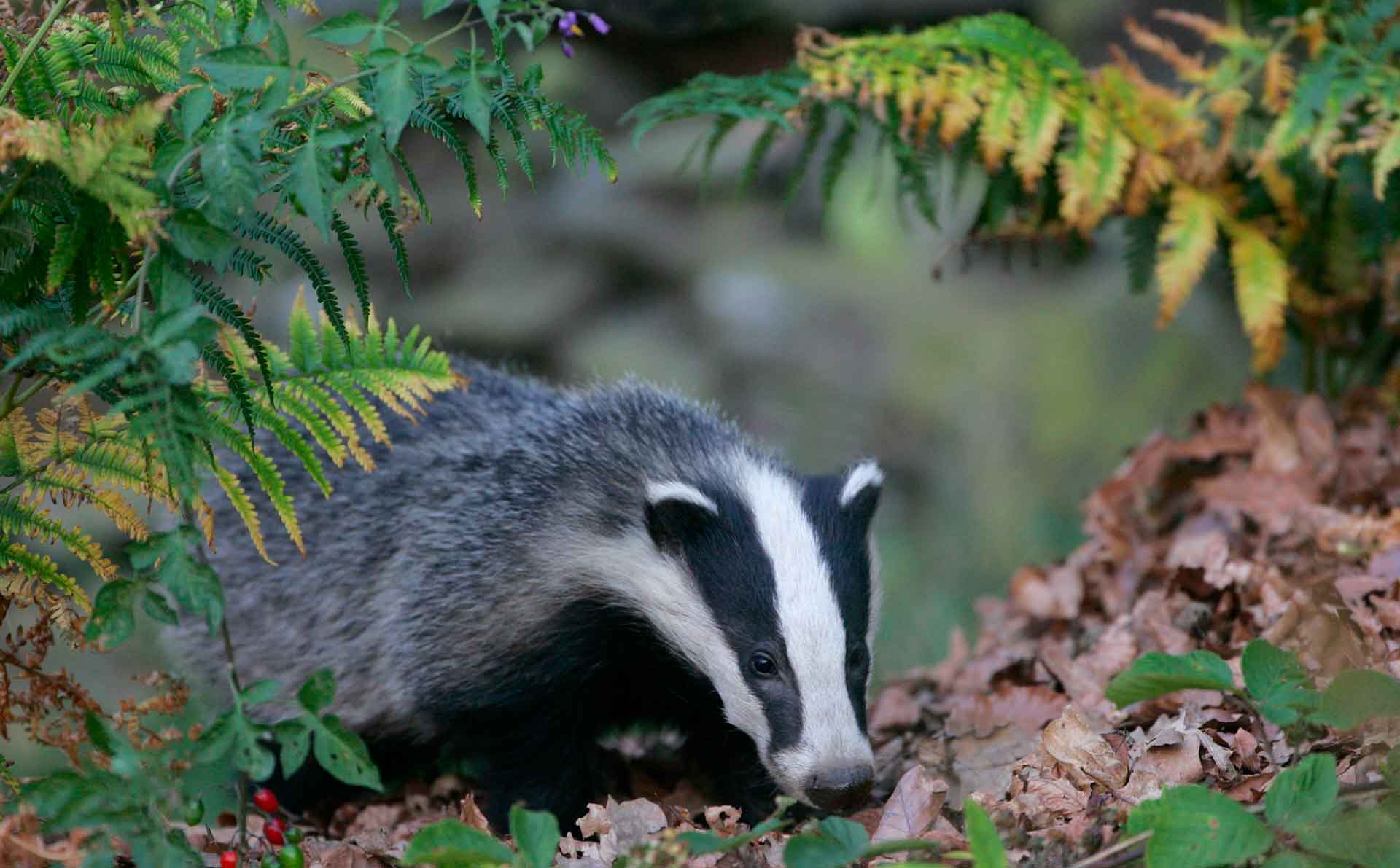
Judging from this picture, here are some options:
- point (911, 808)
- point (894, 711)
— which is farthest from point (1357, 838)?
point (894, 711)

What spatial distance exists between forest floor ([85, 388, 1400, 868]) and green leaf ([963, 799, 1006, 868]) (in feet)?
1.11

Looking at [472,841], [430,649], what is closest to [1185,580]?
[430,649]

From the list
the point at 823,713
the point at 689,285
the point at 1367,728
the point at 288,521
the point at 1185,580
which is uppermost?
the point at 288,521

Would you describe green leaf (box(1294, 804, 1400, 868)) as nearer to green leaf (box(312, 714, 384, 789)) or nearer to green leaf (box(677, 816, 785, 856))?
green leaf (box(677, 816, 785, 856))

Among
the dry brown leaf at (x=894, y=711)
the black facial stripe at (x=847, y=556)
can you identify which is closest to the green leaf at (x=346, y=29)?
the black facial stripe at (x=847, y=556)

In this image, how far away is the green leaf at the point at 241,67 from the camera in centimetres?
286

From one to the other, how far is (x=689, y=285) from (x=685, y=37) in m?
1.97

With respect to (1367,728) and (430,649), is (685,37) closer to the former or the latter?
(430,649)

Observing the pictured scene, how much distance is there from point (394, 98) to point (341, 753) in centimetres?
145

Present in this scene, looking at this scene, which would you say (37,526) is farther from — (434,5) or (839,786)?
(839,786)

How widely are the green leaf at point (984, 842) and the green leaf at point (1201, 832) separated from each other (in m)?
0.30

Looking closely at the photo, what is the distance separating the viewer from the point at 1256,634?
4.59m

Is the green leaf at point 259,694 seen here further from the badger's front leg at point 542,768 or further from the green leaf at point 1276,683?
the green leaf at point 1276,683

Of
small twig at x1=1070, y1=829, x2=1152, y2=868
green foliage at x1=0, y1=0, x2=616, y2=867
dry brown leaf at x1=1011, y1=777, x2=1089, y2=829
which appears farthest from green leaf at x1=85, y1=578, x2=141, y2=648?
dry brown leaf at x1=1011, y1=777, x2=1089, y2=829
